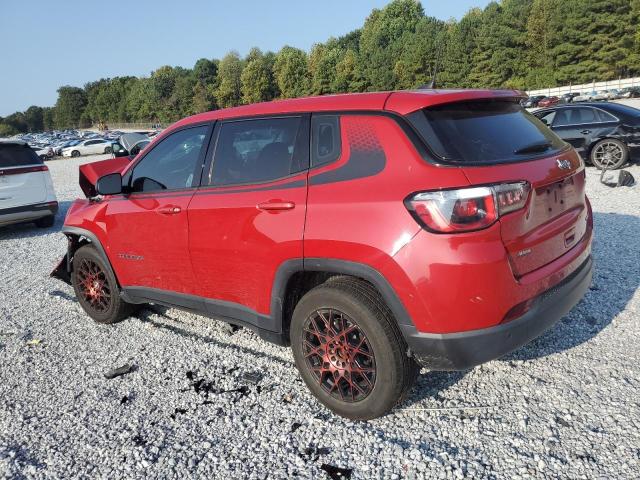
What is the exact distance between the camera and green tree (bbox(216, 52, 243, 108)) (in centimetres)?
10138

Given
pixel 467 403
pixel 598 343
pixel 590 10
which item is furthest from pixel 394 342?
pixel 590 10

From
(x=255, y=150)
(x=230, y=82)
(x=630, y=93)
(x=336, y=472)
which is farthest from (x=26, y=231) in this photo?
(x=230, y=82)

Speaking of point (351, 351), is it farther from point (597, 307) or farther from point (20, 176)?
point (20, 176)

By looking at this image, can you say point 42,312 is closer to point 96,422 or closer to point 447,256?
point 96,422

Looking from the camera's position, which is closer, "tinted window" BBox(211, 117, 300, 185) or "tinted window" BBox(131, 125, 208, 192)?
"tinted window" BBox(211, 117, 300, 185)

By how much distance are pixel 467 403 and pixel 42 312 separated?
438cm

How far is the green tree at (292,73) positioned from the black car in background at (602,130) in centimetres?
8391

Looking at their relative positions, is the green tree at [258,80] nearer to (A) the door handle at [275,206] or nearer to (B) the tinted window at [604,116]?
(B) the tinted window at [604,116]

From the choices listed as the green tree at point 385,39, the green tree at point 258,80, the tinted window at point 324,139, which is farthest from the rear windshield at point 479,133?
the green tree at point 258,80

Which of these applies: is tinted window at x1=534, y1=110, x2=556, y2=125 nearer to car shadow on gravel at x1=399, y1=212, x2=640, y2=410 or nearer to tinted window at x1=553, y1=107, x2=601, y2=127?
tinted window at x1=553, y1=107, x2=601, y2=127

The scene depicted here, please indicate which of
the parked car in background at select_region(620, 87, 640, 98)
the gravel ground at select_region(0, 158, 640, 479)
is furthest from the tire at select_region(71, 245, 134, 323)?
the parked car in background at select_region(620, 87, 640, 98)

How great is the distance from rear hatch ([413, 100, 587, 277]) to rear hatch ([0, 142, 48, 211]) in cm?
845

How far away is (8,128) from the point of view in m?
141

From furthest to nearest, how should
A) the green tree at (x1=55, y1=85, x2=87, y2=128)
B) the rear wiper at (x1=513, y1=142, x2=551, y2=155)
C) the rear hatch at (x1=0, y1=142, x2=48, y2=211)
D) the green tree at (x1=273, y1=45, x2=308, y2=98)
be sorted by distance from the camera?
the green tree at (x1=55, y1=85, x2=87, y2=128) → the green tree at (x1=273, y1=45, x2=308, y2=98) → the rear hatch at (x1=0, y1=142, x2=48, y2=211) → the rear wiper at (x1=513, y1=142, x2=551, y2=155)
